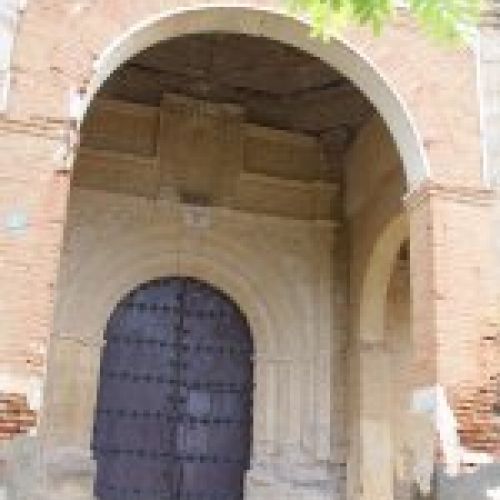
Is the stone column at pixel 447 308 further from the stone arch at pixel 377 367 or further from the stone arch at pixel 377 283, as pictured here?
the stone arch at pixel 377 283

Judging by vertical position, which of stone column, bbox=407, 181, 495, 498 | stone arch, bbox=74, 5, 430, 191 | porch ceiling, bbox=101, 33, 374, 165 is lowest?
stone column, bbox=407, 181, 495, 498

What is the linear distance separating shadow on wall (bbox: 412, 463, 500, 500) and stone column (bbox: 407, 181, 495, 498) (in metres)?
0.07

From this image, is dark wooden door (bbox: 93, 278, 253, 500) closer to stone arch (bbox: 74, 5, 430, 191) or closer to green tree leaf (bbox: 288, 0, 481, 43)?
stone arch (bbox: 74, 5, 430, 191)

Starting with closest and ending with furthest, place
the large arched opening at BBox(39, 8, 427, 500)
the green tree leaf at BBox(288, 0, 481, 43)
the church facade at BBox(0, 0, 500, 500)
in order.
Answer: the green tree leaf at BBox(288, 0, 481, 43) < the church facade at BBox(0, 0, 500, 500) < the large arched opening at BBox(39, 8, 427, 500)

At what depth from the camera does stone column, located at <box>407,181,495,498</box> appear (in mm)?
6582

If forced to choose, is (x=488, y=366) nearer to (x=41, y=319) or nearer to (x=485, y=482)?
(x=485, y=482)

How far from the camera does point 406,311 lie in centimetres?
1027

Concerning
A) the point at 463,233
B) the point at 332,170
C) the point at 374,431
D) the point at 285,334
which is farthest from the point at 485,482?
the point at 332,170

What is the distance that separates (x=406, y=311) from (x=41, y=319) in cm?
516

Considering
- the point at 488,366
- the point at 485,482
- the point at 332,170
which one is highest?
the point at 332,170

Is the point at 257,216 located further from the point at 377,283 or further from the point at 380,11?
the point at 380,11

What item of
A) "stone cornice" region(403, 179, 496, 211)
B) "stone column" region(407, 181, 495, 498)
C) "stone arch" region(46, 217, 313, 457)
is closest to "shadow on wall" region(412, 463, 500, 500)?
"stone column" region(407, 181, 495, 498)

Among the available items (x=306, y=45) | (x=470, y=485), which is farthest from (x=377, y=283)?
(x=470, y=485)

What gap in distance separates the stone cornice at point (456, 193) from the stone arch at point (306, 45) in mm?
98
